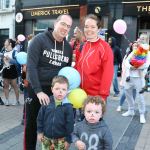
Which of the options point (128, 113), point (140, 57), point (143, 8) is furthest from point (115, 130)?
point (143, 8)

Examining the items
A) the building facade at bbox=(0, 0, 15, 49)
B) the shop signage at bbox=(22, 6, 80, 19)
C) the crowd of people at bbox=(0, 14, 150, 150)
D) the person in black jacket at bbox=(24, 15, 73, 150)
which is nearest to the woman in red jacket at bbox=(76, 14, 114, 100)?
the crowd of people at bbox=(0, 14, 150, 150)

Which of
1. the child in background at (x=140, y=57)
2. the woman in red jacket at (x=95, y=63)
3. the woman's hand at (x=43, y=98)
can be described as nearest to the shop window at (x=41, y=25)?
the child in background at (x=140, y=57)

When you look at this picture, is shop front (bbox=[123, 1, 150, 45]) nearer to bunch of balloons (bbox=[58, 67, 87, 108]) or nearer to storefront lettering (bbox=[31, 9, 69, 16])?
storefront lettering (bbox=[31, 9, 69, 16])

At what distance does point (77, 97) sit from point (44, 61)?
55 centimetres

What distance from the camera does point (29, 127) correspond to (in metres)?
4.04

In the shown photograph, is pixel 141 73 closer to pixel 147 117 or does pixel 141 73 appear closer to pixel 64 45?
pixel 147 117

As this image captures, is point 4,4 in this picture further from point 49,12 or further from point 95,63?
point 95,63

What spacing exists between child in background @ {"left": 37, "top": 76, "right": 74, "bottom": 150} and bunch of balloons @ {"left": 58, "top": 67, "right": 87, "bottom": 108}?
91mm

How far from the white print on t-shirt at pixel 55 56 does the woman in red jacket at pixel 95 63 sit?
208mm

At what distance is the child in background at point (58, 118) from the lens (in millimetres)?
3512

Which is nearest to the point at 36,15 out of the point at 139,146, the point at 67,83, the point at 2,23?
the point at 2,23

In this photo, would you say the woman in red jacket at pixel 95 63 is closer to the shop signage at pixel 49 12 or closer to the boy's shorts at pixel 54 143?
the boy's shorts at pixel 54 143

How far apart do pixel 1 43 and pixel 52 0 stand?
16.0ft

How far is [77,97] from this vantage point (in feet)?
11.9
